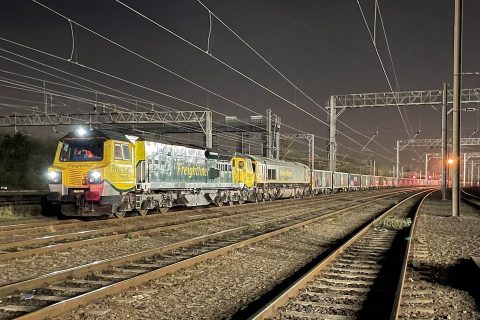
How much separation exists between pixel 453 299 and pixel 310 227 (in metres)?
10.8

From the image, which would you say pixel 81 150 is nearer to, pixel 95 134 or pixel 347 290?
pixel 95 134

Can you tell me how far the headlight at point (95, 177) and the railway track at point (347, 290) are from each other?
9003 millimetres

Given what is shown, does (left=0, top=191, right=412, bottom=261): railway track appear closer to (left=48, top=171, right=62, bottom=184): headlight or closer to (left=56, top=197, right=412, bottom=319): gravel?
(left=48, top=171, right=62, bottom=184): headlight

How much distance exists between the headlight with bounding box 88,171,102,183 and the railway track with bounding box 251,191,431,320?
9.00m

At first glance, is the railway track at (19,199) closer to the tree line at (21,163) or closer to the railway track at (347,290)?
the tree line at (21,163)

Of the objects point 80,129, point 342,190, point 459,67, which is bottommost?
point 342,190

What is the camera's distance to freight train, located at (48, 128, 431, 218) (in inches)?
688

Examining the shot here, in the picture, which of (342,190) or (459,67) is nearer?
(459,67)

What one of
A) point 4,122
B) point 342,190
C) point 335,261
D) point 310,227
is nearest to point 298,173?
point 342,190

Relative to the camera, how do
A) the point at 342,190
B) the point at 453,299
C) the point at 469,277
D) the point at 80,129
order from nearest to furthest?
the point at 453,299, the point at 469,277, the point at 80,129, the point at 342,190

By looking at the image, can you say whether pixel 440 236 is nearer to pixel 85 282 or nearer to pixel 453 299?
pixel 453 299

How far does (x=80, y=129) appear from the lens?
1873cm

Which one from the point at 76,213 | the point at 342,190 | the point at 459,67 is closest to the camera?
the point at 76,213

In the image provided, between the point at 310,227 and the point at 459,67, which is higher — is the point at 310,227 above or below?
below
